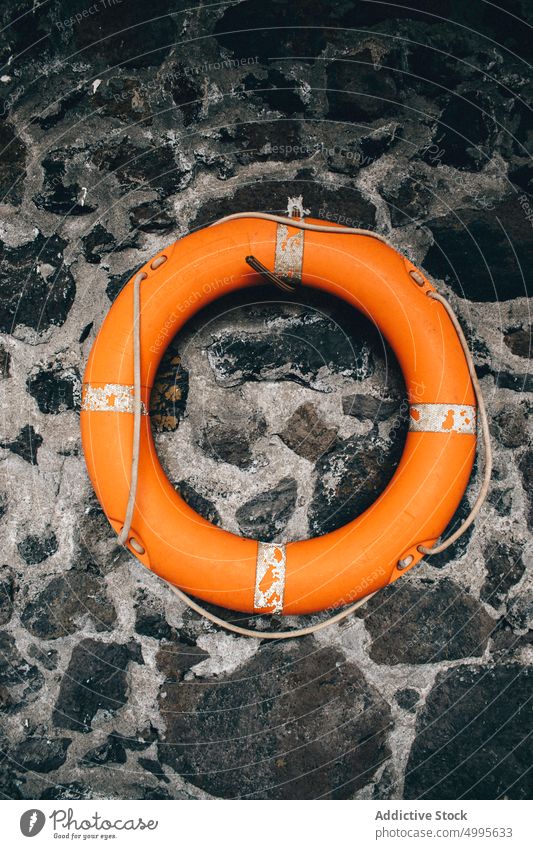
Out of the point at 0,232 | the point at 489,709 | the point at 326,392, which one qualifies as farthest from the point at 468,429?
the point at 0,232

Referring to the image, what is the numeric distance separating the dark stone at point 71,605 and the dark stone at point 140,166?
0.97 metres

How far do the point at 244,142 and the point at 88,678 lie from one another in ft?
4.53

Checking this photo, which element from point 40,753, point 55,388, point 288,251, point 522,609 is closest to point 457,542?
point 522,609

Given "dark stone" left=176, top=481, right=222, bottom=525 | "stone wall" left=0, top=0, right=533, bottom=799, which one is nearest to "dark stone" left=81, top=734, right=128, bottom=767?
"stone wall" left=0, top=0, right=533, bottom=799

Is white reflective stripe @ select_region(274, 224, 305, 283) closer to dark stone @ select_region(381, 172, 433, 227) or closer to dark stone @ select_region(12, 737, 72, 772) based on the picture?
dark stone @ select_region(381, 172, 433, 227)

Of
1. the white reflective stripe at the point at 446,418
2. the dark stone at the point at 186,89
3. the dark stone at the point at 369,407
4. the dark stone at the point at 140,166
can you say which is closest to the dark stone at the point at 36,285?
the dark stone at the point at 140,166

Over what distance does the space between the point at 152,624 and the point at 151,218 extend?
101 cm

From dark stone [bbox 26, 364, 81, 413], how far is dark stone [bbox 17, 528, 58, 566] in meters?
0.31

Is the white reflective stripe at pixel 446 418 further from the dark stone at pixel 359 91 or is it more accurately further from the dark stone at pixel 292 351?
the dark stone at pixel 359 91

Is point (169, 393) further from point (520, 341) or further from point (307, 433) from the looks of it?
point (520, 341)

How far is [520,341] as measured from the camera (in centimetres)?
148

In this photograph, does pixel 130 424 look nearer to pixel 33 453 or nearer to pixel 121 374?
pixel 121 374

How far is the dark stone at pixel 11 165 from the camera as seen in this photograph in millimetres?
1438

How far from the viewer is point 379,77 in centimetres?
140
